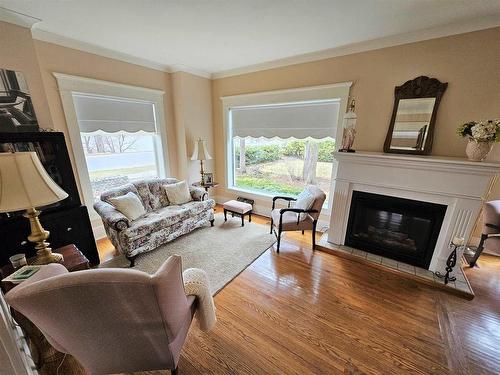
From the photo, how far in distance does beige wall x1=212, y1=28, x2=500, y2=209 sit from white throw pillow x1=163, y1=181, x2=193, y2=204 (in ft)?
7.93

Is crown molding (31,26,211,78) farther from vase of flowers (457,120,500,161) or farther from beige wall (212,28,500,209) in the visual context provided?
vase of flowers (457,120,500,161)

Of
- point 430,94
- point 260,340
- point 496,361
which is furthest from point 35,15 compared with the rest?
point 496,361

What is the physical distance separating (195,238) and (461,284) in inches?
127

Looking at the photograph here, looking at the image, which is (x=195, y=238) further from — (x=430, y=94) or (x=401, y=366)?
(x=430, y=94)

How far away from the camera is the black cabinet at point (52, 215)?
196 cm

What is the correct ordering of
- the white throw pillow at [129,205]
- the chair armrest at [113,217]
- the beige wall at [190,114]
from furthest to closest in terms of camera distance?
the beige wall at [190,114]
the white throw pillow at [129,205]
the chair armrest at [113,217]

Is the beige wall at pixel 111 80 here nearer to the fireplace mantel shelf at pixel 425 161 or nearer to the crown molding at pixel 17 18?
the crown molding at pixel 17 18

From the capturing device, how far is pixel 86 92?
9.04ft

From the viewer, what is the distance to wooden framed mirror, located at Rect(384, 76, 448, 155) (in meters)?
2.37

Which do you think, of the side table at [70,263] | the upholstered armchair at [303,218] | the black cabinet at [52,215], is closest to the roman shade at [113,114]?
the black cabinet at [52,215]

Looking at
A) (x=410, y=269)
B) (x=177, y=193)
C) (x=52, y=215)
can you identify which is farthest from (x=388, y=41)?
(x=52, y=215)

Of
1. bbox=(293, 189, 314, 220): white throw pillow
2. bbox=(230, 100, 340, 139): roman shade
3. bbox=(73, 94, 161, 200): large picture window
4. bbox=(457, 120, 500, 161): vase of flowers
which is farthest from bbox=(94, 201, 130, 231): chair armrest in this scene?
bbox=(457, 120, 500, 161): vase of flowers

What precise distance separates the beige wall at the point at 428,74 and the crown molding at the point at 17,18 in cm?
300

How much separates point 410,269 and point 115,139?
4437mm
